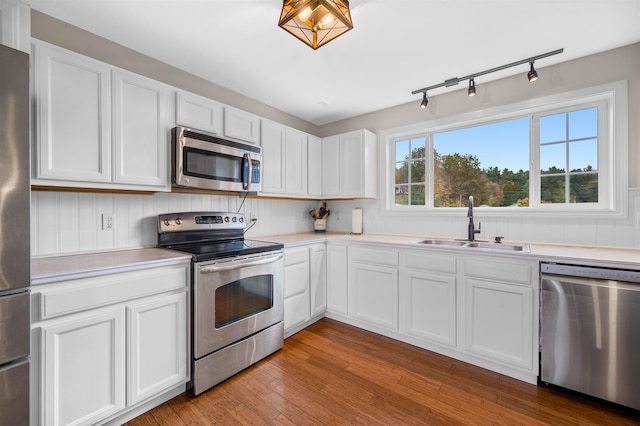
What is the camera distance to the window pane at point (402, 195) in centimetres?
334

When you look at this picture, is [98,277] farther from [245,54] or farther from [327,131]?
[327,131]

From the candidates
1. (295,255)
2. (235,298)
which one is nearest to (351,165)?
(295,255)

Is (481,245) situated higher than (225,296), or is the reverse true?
(481,245)

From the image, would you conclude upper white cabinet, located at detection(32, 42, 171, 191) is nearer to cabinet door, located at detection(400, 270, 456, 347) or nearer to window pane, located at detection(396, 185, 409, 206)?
cabinet door, located at detection(400, 270, 456, 347)

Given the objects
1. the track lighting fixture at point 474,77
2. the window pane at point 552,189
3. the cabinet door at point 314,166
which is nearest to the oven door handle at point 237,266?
the cabinet door at point 314,166

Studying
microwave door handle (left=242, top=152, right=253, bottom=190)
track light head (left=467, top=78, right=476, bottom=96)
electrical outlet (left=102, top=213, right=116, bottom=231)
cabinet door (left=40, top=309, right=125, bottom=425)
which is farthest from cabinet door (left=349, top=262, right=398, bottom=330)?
electrical outlet (left=102, top=213, right=116, bottom=231)

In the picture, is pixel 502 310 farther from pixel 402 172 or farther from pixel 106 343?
pixel 106 343

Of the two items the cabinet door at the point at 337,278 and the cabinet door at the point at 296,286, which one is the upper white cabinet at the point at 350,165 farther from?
the cabinet door at the point at 296,286

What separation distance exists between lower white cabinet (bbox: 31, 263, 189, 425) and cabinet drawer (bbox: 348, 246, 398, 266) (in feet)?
5.26

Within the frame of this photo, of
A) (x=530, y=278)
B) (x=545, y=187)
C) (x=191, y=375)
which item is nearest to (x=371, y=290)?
(x=530, y=278)

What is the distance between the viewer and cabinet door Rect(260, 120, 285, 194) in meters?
2.85

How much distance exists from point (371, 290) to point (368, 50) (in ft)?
6.99

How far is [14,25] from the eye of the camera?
48.7 inches

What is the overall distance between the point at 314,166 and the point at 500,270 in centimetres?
227
